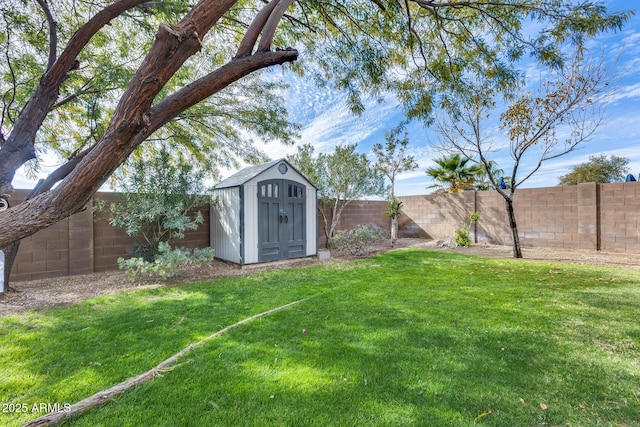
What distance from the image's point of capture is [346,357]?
7.30 feet

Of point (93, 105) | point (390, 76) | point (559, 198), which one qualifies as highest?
point (390, 76)

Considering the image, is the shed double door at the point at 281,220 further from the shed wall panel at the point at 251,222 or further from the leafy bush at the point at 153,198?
the leafy bush at the point at 153,198

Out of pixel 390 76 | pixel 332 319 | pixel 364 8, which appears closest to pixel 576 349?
pixel 332 319

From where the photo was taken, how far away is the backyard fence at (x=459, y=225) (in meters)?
5.06

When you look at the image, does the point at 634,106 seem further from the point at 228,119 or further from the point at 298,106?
the point at 228,119

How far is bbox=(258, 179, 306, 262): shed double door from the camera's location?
6.23m

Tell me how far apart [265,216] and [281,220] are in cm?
43

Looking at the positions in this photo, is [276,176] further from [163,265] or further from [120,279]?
[120,279]

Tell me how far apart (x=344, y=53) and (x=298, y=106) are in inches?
110

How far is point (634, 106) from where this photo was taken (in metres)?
6.81

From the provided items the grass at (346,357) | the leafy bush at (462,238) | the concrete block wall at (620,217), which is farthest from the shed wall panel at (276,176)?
the concrete block wall at (620,217)

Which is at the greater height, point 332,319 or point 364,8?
point 364,8

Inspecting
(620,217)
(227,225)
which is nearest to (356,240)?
(227,225)

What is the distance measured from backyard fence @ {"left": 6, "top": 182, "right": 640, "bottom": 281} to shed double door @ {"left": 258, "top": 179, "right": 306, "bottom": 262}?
176 centimetres
